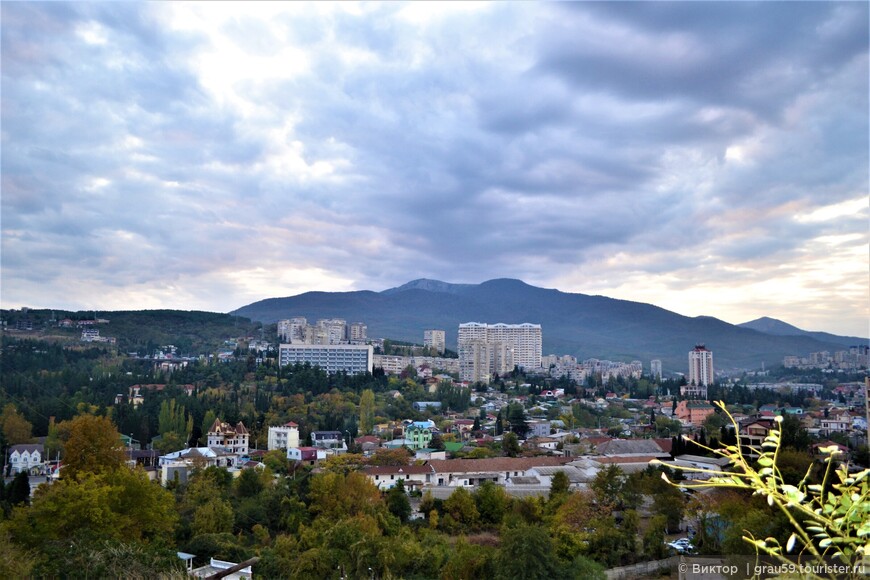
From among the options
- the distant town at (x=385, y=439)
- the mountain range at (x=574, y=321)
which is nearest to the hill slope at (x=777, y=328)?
the mountain range at (x=574, y=321)

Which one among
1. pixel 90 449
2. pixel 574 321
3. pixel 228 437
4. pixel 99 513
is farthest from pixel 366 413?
pixel 574 321

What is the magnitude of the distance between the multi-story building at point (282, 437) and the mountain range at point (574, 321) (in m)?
69.7

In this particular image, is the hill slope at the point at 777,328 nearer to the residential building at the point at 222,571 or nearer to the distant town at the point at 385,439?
the distant town at the point at 385,439

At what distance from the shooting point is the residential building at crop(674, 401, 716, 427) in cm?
2855

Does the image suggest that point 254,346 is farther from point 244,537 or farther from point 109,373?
point 244,537

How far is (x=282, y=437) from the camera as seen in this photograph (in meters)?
21.1

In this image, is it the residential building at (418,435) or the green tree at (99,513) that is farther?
the residential building at (418,435)

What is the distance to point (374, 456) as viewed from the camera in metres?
17.1

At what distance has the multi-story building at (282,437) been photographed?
68.5 feet

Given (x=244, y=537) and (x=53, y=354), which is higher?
(x=53, y=354)

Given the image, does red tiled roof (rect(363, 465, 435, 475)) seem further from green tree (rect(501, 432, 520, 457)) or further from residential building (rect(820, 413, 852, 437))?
residential building (rect(820, 413, 852, 437))

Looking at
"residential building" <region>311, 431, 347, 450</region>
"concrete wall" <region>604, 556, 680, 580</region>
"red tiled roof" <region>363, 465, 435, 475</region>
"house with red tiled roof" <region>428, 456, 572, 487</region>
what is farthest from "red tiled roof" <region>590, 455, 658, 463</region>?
"residential building" <region>311, 431, 347, 450</region>

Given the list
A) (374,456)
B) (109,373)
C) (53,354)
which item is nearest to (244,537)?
(374,456)

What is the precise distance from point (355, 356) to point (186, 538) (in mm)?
30025
